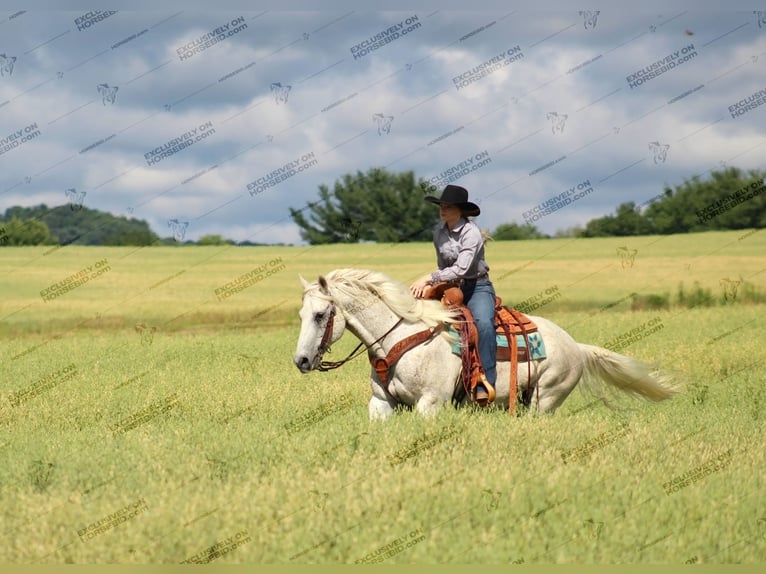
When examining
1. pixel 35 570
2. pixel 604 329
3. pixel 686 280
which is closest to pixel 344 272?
pixel 35 570

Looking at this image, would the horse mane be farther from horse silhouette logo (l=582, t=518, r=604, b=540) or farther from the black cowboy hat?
horse silhouette logo (l=582, t=518, r=604, b=540)

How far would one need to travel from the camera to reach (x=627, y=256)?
43.0 meters

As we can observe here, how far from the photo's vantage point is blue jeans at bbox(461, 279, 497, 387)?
9.26 metres

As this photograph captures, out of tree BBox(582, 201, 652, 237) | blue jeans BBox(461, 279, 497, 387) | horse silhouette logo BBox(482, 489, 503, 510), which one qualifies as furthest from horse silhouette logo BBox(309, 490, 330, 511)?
tree BBox(582, 201, 652, 237)

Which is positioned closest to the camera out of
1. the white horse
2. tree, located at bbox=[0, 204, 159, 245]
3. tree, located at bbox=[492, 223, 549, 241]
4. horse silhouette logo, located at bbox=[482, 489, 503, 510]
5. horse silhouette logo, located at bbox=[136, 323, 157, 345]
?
horse silhouette logo, located at bbox=[482, 489, 503, 510]

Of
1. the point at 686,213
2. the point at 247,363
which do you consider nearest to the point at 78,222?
the point at 686,213

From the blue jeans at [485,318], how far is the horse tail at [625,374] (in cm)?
182

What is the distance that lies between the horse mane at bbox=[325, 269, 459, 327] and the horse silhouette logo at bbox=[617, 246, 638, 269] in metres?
31.5

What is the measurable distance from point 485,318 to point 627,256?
1388 inches

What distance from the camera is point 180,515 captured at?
5.92 m

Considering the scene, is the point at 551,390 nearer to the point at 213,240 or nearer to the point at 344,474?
the point at 344,474

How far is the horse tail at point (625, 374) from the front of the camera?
10844 mm

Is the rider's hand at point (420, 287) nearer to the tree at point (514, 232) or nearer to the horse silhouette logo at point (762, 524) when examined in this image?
the horse silhouette logo at point (762, 524)

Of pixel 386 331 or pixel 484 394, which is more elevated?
pixel 386 331
